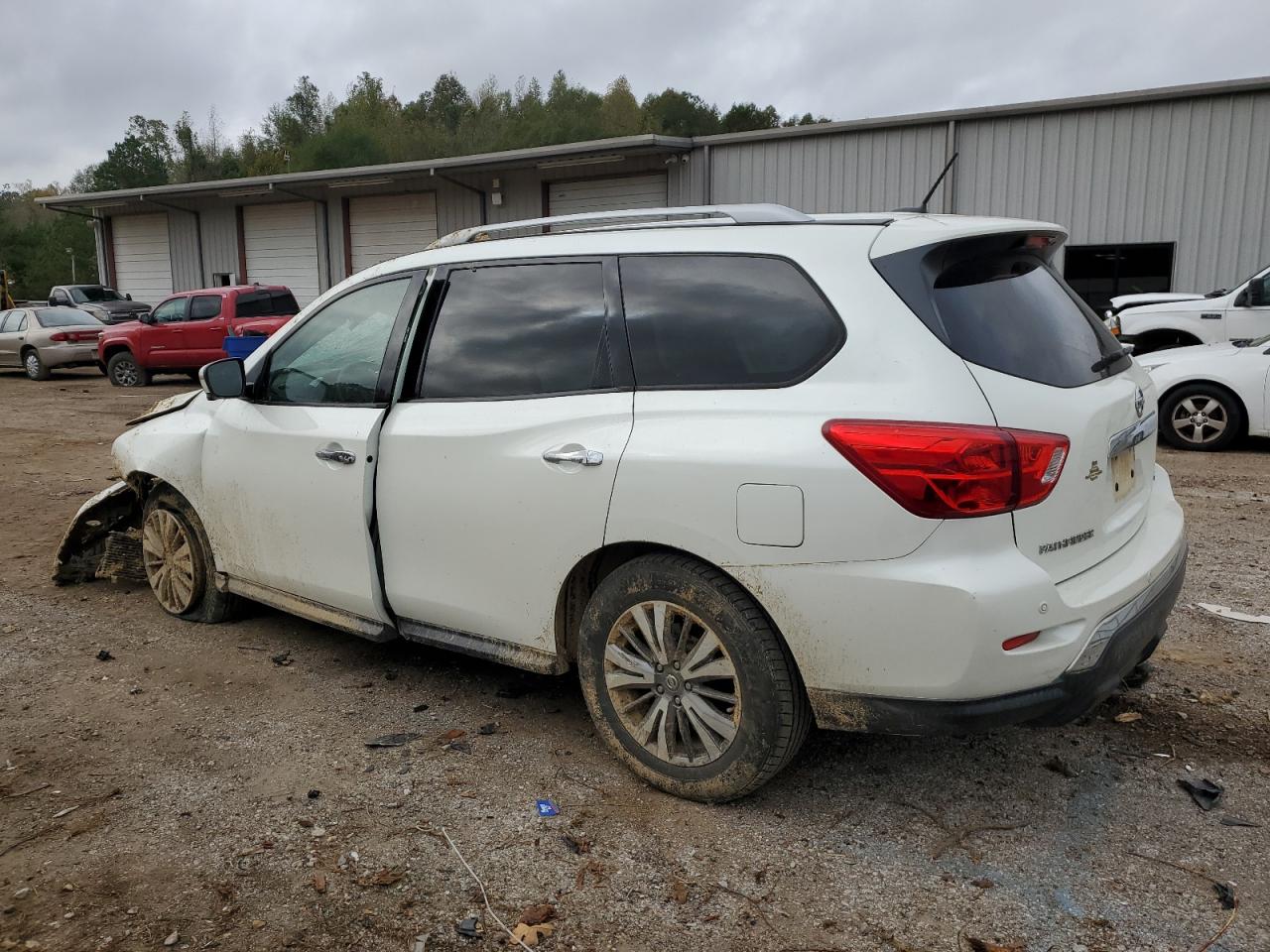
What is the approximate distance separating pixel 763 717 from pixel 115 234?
3415 centimetres

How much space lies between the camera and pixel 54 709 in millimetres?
4145

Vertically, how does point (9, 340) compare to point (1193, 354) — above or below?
below

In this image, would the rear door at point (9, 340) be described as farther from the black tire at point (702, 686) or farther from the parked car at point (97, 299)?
the black tire at point (702, 686)

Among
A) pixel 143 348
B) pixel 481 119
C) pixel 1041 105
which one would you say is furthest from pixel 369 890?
pixel 481 119

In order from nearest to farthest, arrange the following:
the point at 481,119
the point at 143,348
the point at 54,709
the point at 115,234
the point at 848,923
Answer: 1. the point at 848,923
2. the point at 54,709
3. the point at 143,348
4. the point at 115,234
5. the point at 481,119

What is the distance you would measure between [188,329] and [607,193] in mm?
8936

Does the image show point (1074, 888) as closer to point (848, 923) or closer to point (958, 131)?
point (848, 923)

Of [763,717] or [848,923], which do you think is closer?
[848,923]

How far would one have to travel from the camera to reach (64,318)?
2172 centimetres

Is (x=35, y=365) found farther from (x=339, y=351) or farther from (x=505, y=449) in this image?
(x=505, y=449)

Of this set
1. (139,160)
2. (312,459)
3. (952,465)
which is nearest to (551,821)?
(952,465)

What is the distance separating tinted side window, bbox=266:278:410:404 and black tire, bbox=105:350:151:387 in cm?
1680

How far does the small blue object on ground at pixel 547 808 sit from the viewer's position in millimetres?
3244

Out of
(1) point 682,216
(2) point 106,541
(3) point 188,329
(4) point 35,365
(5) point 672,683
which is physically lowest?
(2) point 106,541
